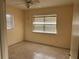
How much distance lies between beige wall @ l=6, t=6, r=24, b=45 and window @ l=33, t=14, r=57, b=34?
927 millimetres

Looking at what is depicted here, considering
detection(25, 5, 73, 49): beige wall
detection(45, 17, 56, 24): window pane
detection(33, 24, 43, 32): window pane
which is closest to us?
detection(25, 5, 73, 49): beige wall

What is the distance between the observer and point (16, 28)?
4.90 metres

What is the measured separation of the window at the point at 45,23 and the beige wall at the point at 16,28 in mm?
927

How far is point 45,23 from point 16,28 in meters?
1.88

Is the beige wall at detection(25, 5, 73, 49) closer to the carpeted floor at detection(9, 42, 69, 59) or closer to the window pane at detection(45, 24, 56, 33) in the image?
the window pane at detection(45, 24, 56, 33)

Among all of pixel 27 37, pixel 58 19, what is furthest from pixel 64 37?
pixel 27 37

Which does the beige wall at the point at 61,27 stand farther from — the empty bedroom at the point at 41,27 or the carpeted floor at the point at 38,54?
the carpeted floor at the point at 38,54

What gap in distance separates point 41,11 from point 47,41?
189 centimetres

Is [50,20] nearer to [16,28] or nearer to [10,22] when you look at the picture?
[16,28]

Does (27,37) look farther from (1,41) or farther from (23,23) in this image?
(1,41)

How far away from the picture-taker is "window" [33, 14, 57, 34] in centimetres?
449

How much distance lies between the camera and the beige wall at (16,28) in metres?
4.34

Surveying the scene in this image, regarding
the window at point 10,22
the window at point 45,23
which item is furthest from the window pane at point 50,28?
the window at point 10,22

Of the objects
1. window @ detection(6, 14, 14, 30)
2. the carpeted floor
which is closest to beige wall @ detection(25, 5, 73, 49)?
the carpeted floor
